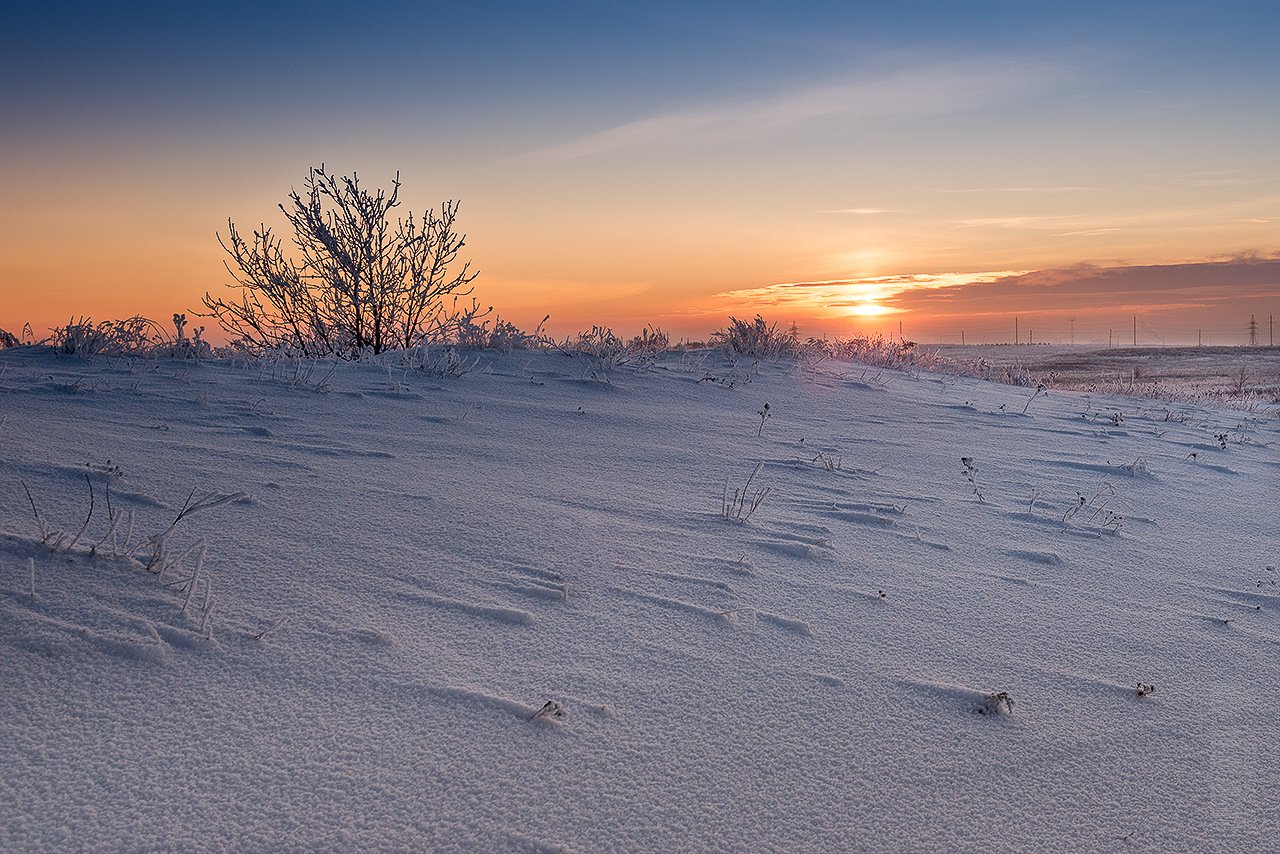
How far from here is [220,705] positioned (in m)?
1.70

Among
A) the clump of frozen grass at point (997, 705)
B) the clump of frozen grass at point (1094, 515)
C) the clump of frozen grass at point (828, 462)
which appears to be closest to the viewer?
the clump of frozen grass at point (997, 705)

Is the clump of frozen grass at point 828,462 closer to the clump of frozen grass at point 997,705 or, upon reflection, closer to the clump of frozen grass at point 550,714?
the clump of frozen grass at point 997,705

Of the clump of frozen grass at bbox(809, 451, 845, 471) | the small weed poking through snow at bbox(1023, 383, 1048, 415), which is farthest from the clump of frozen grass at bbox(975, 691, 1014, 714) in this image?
the small weed poking through snow at bbox(1023, 383, 1048, 415)

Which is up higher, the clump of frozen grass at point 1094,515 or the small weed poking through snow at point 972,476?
the small weed poking through snow at point 972,476

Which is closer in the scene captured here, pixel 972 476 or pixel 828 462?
pixel 828 462

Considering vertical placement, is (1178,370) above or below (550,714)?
above

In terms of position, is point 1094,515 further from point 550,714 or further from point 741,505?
point 550,714

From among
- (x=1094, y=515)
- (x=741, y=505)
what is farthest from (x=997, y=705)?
(x=1094, y=515)

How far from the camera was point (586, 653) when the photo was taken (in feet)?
6.85

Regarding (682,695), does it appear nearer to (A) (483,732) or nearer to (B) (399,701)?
(A) (483,732)

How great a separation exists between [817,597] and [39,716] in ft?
6.31

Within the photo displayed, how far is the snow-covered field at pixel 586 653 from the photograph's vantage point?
1.53 meters

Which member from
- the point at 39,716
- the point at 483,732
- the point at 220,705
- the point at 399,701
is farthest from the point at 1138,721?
the point at 39,716

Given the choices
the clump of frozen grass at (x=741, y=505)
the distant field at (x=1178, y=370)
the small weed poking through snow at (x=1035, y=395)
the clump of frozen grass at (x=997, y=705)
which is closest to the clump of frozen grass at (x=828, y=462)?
the clump of frozen grass at (x=741, y=505)
